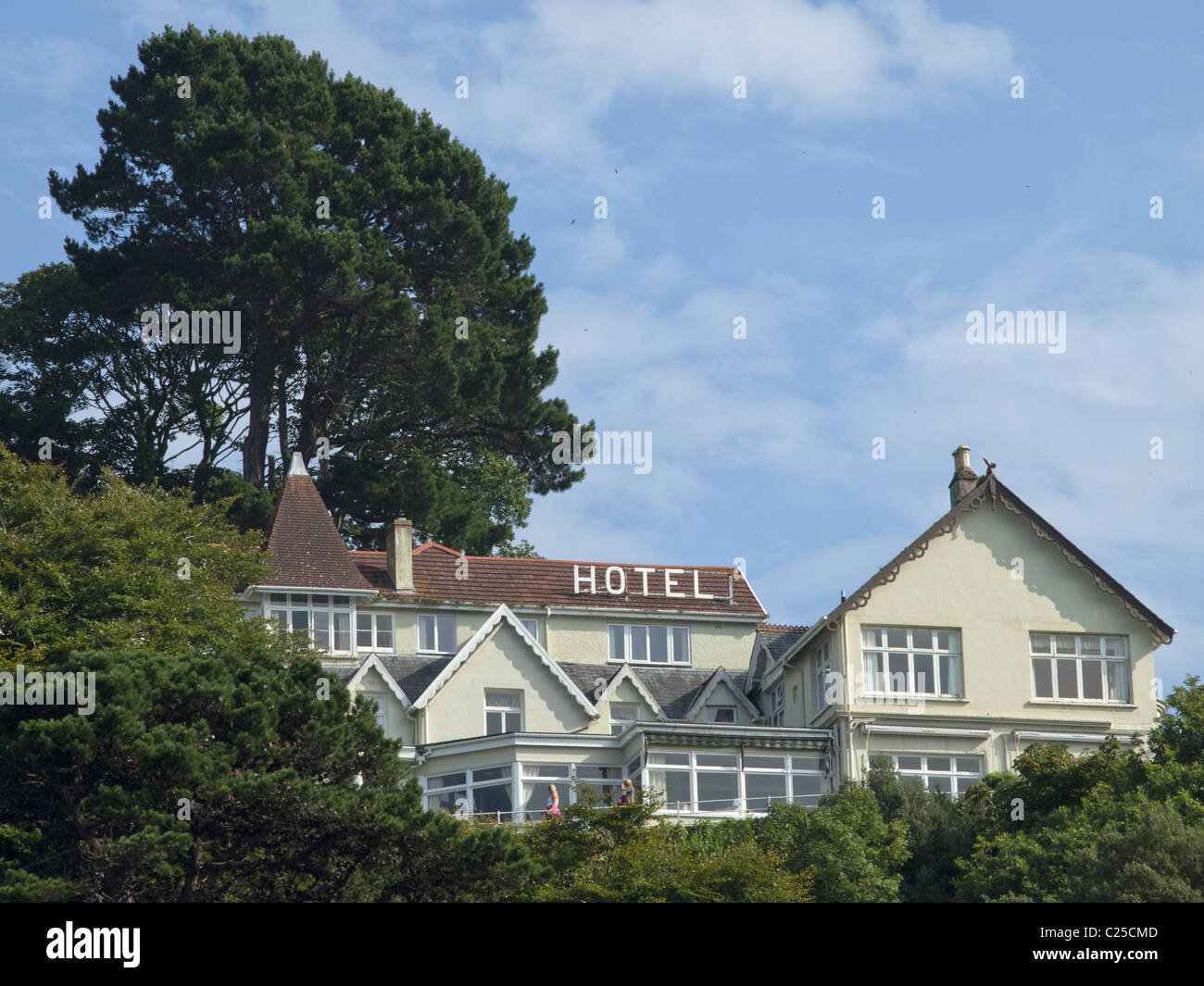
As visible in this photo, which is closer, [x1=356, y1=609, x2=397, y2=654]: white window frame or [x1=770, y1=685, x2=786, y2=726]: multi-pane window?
[x1=770, y1=685, x2=786, y2=726]: multi-pane window

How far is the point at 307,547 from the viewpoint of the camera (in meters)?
55.0

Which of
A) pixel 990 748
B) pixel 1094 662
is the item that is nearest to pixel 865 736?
pixel 990 748

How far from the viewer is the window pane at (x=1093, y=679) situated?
49.2 metres

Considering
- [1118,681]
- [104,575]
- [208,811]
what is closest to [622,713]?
[1118,681]

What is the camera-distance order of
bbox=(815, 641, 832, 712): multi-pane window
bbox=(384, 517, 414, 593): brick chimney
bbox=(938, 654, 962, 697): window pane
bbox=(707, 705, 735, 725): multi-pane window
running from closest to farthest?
bbox=(938, 654, 962, 697): window pane → bbox=(815, 641, 832, 712): multi-pane window → bbox=(707, 705, 735, 725): multi-pane window → bbox=(384, 517, 414, 593): brick chimney

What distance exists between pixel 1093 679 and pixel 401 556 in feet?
64.6

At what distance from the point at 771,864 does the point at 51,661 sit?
1406cm

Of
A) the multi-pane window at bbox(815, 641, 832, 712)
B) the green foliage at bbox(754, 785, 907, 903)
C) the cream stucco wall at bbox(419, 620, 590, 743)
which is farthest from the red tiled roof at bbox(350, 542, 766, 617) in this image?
the green foliage at bbox(754, 785, 907, 903)

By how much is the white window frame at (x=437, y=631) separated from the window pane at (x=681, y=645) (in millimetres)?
6574

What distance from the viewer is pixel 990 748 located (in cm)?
4778

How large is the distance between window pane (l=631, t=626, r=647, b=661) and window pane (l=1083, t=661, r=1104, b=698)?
42.9ft

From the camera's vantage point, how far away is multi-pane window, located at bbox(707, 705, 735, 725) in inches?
2077

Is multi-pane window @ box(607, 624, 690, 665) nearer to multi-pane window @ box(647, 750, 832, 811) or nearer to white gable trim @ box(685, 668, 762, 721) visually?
white gable trim @ box(685, 668, 762, 721)

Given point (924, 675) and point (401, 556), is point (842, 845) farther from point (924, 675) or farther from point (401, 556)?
point (401, 556)
